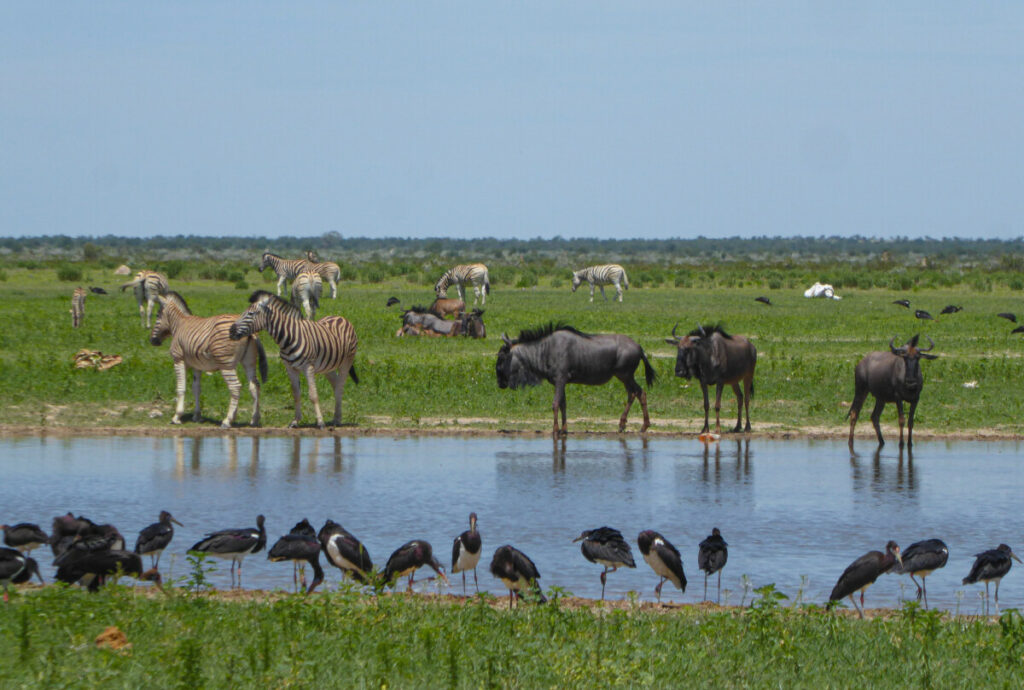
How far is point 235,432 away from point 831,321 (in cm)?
2291

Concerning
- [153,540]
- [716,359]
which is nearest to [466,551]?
[153,540]

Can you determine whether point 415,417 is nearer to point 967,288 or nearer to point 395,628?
Result: point 395,628

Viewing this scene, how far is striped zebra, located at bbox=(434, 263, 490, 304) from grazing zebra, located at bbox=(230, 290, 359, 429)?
27346 mm

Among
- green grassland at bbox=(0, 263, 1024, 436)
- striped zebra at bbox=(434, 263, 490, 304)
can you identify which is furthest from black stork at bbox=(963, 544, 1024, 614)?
striped zebra at bbox=(434, 263, 490, 304)

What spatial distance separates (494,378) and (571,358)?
11.9ft

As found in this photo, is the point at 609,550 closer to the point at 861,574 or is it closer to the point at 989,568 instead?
the point at 861,574

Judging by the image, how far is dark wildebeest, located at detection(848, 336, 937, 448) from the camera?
67.1ft

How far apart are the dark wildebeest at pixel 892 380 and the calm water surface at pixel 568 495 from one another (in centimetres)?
68

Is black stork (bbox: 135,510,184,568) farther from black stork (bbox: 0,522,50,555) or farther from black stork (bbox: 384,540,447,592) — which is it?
black stork (bbox: 384,540,447,592)

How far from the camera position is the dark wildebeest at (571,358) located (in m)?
22.3

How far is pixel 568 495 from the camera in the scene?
16094 mm

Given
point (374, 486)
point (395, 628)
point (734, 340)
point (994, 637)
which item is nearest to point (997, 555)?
point (994, 637)

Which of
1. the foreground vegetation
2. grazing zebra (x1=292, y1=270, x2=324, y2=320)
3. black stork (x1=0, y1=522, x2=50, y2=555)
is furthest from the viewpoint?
grazing zebra (x1=292, y1=270, x2=324, y2=320)

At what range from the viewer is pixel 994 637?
29.6 feet
